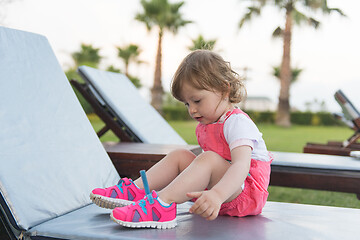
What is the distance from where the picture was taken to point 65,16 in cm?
1672

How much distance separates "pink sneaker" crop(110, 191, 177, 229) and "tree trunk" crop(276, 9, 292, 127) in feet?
61.1

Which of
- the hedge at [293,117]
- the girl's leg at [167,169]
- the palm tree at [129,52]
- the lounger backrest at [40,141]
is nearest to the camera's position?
the lounger backrest at [40,141]

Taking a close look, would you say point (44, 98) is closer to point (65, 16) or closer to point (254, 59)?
point (65, 16)

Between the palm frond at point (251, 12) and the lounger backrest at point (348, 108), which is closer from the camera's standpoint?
the lounger backrest at point (348, 108)

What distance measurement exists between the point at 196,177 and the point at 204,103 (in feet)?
1.13

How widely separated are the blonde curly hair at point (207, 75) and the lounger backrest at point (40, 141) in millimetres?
651

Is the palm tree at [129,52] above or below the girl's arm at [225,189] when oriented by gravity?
below

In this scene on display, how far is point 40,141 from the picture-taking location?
1822 mm

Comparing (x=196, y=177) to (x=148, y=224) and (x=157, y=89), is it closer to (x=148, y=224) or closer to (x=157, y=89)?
(x=148, y=224)

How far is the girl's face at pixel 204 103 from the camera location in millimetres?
1693

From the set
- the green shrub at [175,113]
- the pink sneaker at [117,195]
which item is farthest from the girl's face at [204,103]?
the green shrub at [175,113]

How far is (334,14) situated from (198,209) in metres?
20.7

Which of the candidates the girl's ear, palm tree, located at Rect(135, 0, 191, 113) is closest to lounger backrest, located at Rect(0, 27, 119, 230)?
the girl's ear

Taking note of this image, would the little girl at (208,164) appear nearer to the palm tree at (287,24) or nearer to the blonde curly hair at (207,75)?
the blonde curly hair at (207,75)
